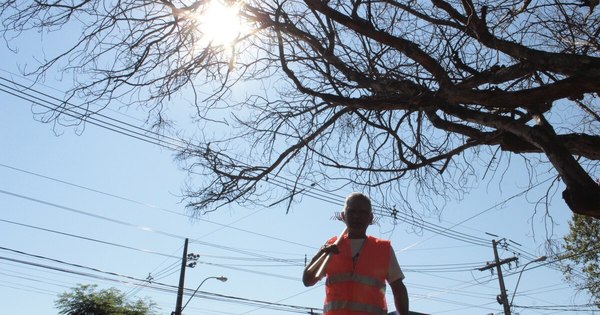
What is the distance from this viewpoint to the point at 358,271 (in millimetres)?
3514

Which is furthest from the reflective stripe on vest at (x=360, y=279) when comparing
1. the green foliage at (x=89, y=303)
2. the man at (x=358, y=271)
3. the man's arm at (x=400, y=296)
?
the green foliage at (x=89, y=303)

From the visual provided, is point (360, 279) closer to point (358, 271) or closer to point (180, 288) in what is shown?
point (358, 271)

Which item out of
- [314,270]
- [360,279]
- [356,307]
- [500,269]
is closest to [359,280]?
[360,279]

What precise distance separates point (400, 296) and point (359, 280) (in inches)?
12.7

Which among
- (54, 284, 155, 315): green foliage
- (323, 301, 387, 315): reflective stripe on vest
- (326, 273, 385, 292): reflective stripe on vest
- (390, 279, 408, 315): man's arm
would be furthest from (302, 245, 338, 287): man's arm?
(54, 284, 155, 315): green foliage

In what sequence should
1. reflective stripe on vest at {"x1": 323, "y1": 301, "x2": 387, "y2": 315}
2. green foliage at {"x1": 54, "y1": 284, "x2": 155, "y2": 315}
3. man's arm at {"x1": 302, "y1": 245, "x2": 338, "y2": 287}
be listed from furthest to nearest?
1. green foliage at {"x1": 54, "y1": 284, "x2": 155, "y2": 315}
2. man's arm at {"x1": 302, "y1": 245, "x2": 338, "y2": 287}
3. reflective stripe on vest at {"x1": 323, "y1": 301, "x2": 387, "y2": 315}

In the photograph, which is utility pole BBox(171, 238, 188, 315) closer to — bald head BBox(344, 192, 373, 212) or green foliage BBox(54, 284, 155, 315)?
green foliage BBox(54, 284, 155, 315)

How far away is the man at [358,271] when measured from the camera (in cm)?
345

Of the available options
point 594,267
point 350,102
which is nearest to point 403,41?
point 350,102

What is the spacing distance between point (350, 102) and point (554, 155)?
1.58 m

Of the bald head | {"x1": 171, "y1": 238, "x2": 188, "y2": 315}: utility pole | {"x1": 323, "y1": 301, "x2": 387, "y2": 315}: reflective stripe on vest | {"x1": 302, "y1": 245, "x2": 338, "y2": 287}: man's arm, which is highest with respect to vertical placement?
{"x1": 171, "y1": 238, "x2": 188, "y2": 315}: utility pole

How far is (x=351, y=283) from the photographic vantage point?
3.49m

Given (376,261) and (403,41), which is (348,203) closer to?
(376,261)

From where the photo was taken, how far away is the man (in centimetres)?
345
